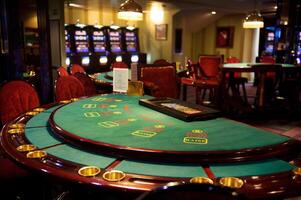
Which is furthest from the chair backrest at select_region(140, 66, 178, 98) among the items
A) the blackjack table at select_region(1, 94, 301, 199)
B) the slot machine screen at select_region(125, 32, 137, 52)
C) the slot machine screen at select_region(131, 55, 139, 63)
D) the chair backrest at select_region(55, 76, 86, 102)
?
the slot machine screen at select_region(125, 32, 137, 52)

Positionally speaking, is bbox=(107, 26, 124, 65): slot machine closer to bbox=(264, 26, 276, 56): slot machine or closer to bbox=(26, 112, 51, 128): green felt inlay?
bbox=(264, 26, 276, 56): slot machine

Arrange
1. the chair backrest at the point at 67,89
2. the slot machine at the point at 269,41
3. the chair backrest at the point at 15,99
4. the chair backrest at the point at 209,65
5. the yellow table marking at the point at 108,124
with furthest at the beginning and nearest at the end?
1. the slot machine at the point at 269,41
2. the chair backrest at the point at 209,65
3. the chair backrest at the point at 67,89
4. the chair backrest at the point at 15,99
5. the yellow table marking at the point at 108,124

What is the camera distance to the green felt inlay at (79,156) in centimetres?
138

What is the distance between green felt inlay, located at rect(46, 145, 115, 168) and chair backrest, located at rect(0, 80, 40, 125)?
109cm

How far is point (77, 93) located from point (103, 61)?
7132 millimetres

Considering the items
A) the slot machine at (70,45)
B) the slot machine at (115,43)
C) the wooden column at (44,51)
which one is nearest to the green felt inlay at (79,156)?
the wooden column at (44,51)

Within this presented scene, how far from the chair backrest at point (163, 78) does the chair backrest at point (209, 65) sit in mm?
2385

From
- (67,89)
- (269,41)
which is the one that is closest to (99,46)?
(269,41)

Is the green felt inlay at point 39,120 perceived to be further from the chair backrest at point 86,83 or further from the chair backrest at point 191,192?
the chair backrest at point 86,83

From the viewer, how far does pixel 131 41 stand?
11.1 m

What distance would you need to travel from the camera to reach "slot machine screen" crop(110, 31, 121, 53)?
10.6 meters

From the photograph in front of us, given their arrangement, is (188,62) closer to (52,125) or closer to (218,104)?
(218,104)

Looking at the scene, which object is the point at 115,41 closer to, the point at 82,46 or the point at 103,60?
the point at 103,60

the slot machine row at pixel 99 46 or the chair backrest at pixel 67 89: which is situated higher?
the slot machine row at pixel 99 46
